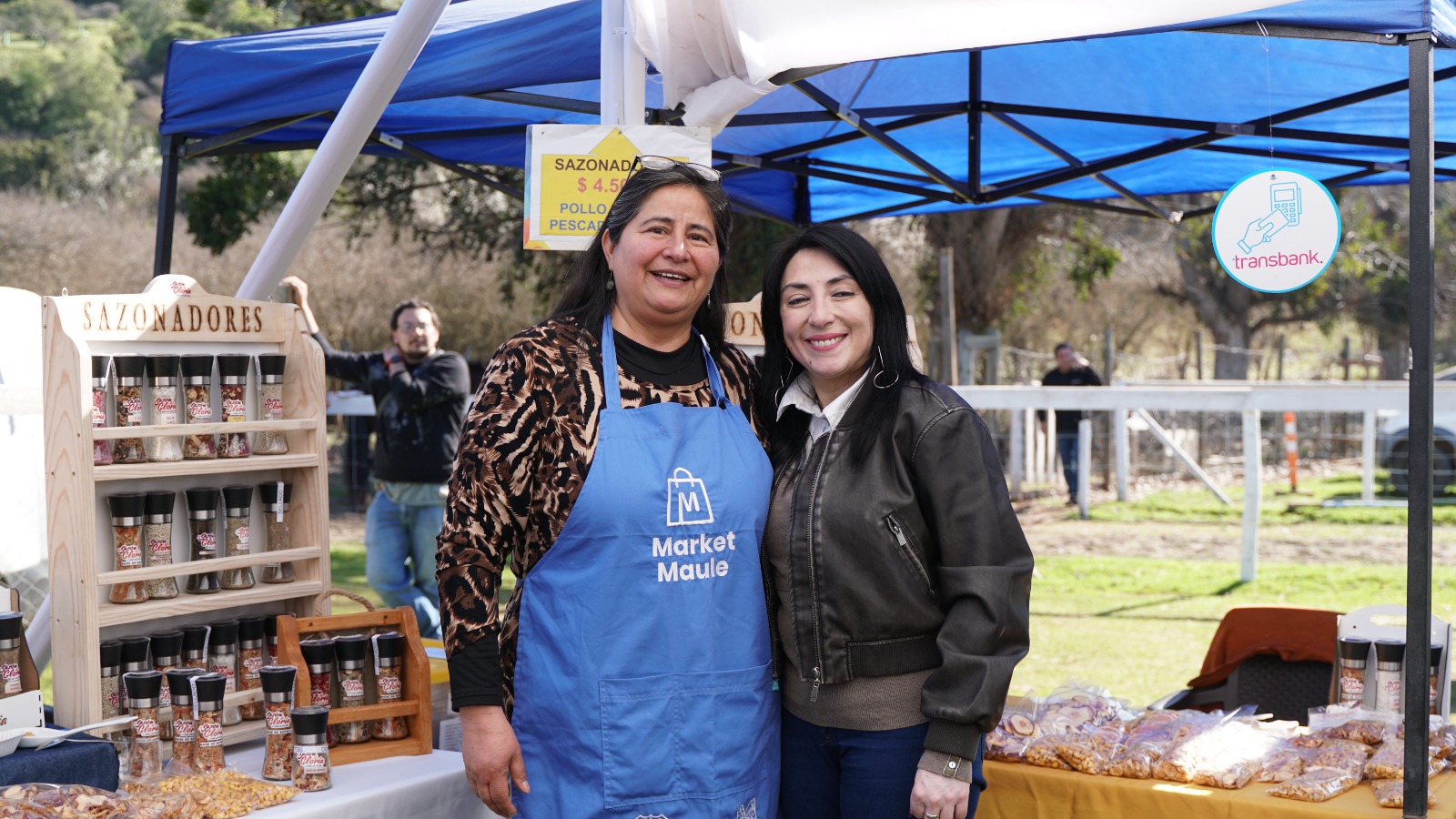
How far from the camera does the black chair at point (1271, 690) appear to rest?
3.60 meters

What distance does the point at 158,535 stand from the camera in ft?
8.11

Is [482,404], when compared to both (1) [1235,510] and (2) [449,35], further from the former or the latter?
(1) [1235,510]

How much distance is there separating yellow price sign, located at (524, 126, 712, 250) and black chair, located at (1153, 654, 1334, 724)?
213cm

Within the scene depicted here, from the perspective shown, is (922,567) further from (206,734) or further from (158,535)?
(158,535)

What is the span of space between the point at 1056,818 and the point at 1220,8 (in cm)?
161

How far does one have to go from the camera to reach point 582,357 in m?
2.08

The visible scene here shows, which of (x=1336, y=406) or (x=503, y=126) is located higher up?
(x=503, y=126)

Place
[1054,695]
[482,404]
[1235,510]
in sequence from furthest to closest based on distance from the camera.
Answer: [1235,510] → [1054,695] → [482,404]

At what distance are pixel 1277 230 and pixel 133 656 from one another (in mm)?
2470

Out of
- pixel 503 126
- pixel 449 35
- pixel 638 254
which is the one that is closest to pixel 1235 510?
pixel 503 126

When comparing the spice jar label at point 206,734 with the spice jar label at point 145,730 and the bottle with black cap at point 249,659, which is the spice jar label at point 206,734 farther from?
the bottle with black cap at point 249,659

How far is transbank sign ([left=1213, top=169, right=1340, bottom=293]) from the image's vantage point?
265 centimetres

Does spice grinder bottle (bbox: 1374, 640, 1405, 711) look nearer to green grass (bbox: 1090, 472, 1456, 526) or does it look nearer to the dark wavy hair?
the dark wavy hair

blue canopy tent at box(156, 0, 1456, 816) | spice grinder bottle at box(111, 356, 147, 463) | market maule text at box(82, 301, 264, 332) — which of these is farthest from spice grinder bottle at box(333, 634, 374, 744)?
blue canopy tent at box(156, 0, 1456, 816)
